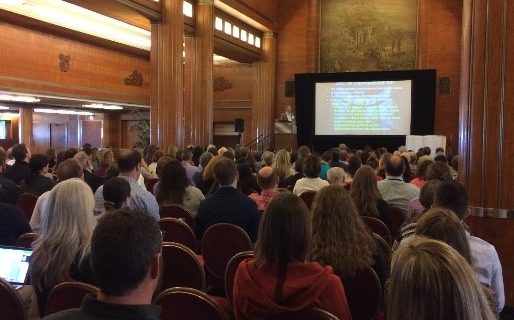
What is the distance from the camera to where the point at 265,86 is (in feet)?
68.3

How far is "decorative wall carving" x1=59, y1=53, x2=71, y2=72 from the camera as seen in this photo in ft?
54.0

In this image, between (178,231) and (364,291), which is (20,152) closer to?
(178,231)

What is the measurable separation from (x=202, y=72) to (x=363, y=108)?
21.9 feet

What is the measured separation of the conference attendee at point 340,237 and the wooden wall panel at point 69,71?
13.4 metres

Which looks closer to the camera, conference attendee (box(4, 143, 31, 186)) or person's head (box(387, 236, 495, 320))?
person's head (box(387, 236, 495, 320))

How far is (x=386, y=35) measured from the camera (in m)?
20.2

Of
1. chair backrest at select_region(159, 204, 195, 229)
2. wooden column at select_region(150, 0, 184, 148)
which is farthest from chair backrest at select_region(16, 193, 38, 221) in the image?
wooden column at select_region(150, 0, 184, 148)

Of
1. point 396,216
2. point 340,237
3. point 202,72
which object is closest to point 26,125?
point 202,72

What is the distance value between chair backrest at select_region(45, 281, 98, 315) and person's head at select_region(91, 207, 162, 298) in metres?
0.82

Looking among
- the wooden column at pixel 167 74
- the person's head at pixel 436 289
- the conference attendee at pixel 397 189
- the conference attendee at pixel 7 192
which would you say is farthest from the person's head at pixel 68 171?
the wooden column at pixel 167 74

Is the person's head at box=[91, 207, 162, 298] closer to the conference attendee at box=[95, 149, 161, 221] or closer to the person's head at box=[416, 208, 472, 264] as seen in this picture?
the person's head at box=[416, 208, 472, 264]

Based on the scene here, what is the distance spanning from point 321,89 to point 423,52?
154 inches

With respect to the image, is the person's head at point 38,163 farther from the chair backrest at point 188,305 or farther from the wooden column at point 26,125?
the wooden column at point 26,125

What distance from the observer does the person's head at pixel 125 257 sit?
61.6 inches
